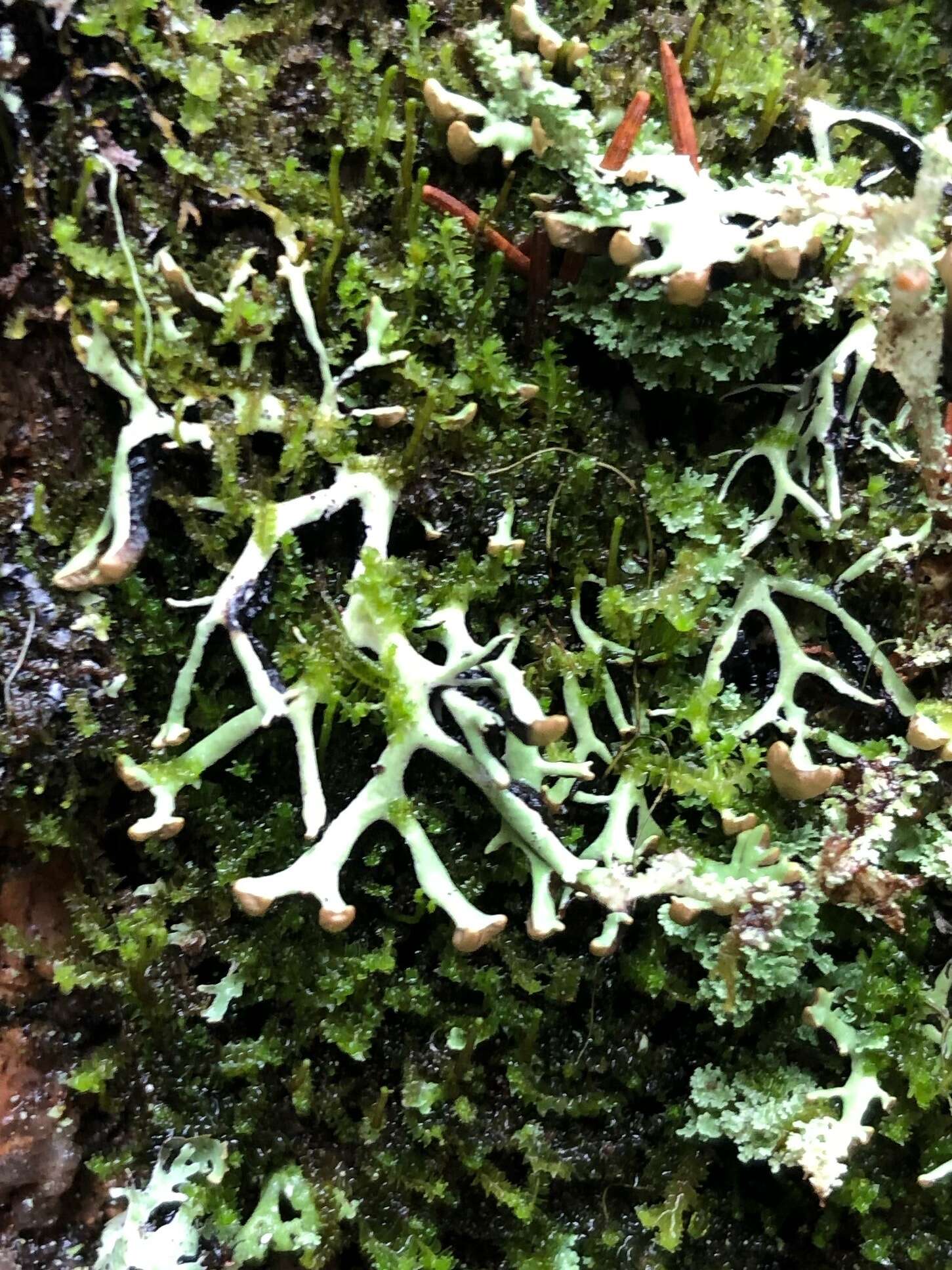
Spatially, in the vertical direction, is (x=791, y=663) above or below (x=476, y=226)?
below

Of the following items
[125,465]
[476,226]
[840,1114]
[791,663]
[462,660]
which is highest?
[476,226]

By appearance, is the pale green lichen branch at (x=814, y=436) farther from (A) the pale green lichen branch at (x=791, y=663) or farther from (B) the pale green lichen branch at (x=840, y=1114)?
(B) the pale green lichen branch at (x=840, y=1114)

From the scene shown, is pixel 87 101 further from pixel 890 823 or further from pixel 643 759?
pixel 890 823

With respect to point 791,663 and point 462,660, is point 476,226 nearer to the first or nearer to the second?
point 462,660

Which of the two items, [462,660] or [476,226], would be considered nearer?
[462,660]

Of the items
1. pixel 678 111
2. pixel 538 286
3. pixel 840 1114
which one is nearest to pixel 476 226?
pixel 538 286

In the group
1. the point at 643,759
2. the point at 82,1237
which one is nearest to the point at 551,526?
the point at 643,759

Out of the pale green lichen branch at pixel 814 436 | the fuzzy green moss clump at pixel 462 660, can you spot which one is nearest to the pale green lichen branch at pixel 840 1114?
the fuzzy green moss clump at pixel 462 660
